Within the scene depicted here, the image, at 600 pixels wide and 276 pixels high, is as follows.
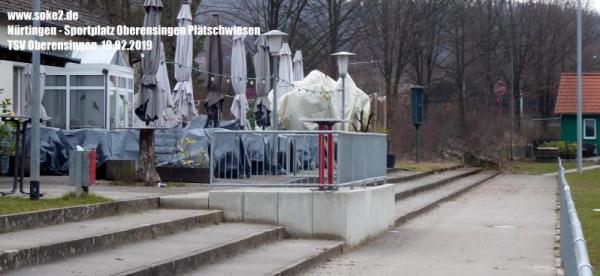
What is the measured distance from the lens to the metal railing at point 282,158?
46.1 feet

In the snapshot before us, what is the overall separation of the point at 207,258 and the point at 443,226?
9550mm

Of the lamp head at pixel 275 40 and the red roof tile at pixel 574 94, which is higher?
the red roof tile at pixel 574 94

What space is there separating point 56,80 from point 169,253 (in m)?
16.1

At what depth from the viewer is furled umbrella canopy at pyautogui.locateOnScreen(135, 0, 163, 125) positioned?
17203 millimetres

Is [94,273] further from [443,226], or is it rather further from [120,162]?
[443,226]

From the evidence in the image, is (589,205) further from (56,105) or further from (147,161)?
(56,105)

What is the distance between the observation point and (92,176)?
1270cm

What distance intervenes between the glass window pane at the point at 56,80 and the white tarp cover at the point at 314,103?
6398 mm

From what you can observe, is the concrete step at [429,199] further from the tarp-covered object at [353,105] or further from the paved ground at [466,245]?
the tarp-covered object at [353,105]

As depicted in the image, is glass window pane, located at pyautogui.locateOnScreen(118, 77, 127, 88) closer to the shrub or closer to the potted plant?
the potted plant

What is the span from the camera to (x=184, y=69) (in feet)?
75.3

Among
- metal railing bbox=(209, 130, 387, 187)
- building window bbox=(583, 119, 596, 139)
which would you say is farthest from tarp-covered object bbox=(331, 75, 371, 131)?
building window bbox=(583, 119, 596, 139)

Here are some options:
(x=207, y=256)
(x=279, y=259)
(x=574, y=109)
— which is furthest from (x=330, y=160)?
(x=574, y=109)

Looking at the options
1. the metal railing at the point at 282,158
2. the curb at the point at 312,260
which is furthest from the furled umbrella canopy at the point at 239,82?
the curb at the point at 312,260
